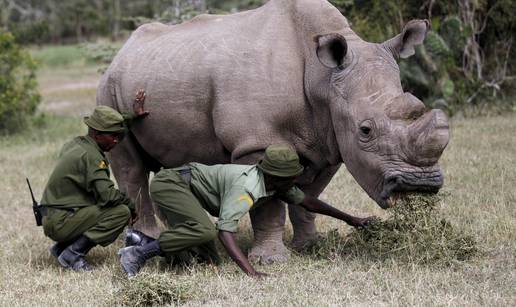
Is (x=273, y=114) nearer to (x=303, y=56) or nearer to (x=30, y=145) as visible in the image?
(x=303, y=56)

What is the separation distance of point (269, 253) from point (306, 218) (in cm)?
69

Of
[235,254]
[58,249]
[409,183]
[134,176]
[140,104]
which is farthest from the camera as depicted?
[134,176]

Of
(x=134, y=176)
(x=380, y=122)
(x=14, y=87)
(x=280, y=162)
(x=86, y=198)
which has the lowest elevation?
(x=14, y=87)

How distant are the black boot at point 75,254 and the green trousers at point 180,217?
81cm

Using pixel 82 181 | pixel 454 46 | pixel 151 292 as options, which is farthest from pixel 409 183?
pixel 454 46

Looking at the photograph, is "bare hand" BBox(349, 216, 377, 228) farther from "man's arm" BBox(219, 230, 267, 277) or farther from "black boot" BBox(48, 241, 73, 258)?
"black boot" BBox(48, 241, 73, 258)

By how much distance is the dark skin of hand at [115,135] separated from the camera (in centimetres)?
642

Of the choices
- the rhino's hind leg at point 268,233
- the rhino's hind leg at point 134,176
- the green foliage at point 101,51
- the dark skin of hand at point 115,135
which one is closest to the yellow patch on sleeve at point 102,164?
the dark skin of hand at point 115,135

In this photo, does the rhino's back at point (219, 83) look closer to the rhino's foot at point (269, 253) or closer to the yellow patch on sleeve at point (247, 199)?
the yellow patch on sleeve at point (247, 199)

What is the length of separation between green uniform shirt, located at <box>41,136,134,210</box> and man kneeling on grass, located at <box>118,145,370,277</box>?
508mm

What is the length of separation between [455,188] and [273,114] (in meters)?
3.18

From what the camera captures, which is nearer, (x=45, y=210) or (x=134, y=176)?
(x=45, y=210)

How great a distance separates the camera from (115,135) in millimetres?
6434

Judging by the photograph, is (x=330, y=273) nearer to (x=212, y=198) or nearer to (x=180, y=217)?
(x=212, y=198)
